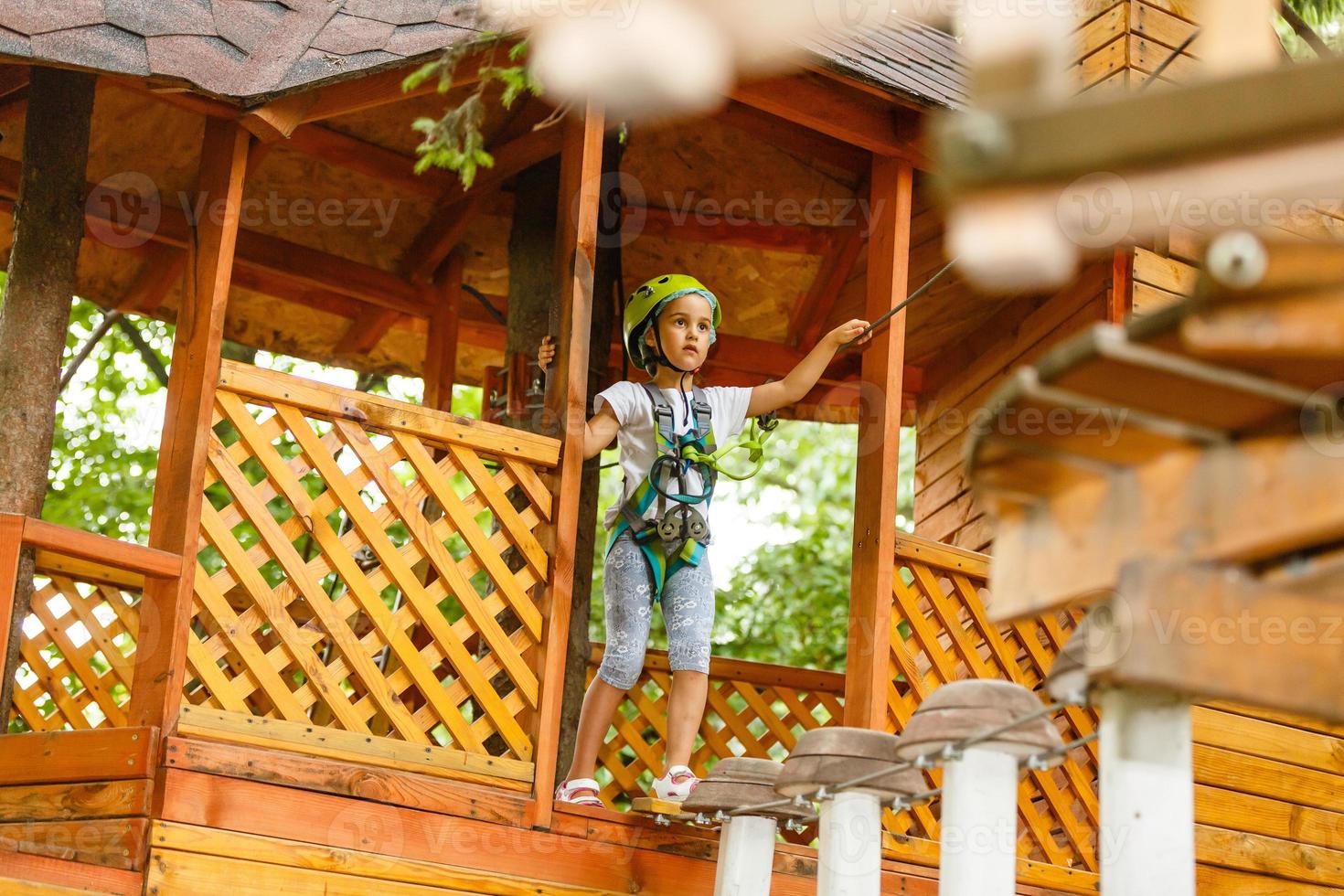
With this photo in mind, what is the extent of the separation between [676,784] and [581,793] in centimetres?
30

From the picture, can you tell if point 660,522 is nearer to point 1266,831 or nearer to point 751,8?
point 1266,831

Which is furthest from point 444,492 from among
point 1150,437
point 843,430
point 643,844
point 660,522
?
point 843,430

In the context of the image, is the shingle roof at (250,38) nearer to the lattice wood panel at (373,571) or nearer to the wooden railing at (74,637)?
the lattice wood panel at (373,571)

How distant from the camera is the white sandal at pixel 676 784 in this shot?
198 inches

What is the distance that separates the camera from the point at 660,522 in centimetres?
545

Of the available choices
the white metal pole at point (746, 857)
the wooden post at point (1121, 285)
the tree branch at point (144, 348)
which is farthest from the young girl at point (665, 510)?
the tree branch at point (144, 348)

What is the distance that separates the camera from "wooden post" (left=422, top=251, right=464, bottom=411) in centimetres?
768

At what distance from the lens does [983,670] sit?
6.02 meters

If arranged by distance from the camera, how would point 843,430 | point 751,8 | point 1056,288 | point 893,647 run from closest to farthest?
point 751,8, point 893,647, point 1056,288, point 843,430

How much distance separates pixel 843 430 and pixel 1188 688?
52.0 ft

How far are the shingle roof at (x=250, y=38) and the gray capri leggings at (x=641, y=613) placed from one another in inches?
68.2

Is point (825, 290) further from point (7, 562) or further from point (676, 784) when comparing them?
point (7, 562)

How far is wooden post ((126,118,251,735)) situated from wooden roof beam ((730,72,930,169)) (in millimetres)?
1723

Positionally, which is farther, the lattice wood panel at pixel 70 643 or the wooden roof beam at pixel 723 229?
the wooden roof beam at pixel 723 229
